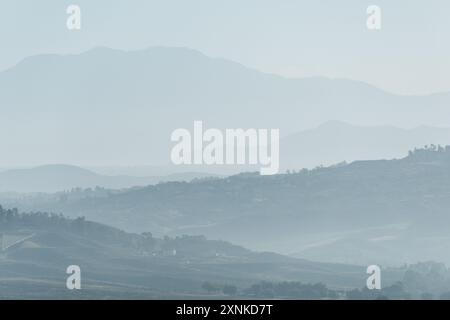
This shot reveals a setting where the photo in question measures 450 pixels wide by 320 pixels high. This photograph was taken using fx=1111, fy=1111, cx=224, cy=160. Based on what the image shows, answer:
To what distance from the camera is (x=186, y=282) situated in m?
142

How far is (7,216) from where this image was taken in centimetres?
18388

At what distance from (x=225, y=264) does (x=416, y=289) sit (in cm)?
6346

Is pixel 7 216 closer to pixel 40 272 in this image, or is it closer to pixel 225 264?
pixel 40 272

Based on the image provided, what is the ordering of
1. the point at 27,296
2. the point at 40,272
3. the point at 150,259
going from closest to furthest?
1. the point at 27,296
2. the point at 40,272
3. the point at 150,259

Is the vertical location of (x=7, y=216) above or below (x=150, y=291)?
above

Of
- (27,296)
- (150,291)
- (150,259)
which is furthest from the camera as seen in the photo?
(150,259)
